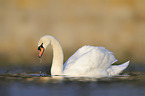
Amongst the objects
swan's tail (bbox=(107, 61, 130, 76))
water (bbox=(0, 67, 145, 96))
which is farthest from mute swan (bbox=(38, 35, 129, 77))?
water (bbox=(0, 67, 145, 96))

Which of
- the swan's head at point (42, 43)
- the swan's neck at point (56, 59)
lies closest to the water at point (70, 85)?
Answer: the swan's neck at point (56, 59)

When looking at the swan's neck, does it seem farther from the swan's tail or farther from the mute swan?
the swan's tail

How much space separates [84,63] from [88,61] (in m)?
0.14

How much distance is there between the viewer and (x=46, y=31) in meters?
27.5

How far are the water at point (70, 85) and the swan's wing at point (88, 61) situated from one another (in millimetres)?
425

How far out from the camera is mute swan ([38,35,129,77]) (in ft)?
44.1

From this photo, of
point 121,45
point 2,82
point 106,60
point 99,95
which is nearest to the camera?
point 99,95

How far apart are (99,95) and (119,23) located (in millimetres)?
18567

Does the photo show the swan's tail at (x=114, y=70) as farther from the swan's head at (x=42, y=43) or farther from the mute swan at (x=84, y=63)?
the swan's head at (x=42, y=43)

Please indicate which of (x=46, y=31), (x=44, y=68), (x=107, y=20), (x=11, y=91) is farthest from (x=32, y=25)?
(x=11, y=91)

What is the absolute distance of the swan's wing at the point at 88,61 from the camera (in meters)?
13.4

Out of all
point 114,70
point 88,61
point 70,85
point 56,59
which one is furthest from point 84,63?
point 70,85

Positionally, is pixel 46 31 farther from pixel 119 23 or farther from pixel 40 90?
pixel 40 90

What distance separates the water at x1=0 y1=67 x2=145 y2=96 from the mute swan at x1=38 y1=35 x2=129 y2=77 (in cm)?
34
